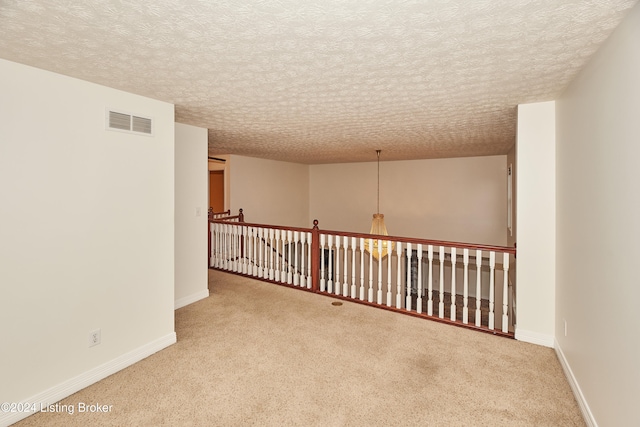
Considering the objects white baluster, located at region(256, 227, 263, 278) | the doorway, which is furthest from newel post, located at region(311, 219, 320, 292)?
the doorway

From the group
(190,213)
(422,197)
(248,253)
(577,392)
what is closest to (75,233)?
(190,213)

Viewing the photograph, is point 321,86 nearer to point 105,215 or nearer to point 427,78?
point 427,78

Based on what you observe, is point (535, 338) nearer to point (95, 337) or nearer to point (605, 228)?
point (605, 228)

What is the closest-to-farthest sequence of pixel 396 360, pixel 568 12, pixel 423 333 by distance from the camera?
pixel 568 12, pixel 396 360, pixel 423 333

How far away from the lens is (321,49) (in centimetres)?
172

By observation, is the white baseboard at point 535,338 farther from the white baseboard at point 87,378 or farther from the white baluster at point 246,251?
the white baluster at point 246,251

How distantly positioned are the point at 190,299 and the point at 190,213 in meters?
1.11

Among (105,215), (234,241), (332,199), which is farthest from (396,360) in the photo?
(332,199)

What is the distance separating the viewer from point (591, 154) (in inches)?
74.6

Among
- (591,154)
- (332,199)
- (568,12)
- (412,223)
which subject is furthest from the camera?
(332,199)

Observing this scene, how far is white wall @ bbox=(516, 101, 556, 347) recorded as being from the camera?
9.23 ft

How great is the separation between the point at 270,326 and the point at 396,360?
136 cm

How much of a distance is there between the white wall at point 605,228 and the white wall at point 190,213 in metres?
3.85

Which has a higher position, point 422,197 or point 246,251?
point 422,197
